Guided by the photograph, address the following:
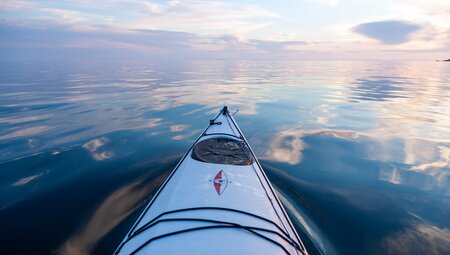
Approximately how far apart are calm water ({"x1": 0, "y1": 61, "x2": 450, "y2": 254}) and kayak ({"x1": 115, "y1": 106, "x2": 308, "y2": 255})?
1.26 m

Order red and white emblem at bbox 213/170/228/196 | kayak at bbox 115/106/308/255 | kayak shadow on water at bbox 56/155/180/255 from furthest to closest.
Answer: kayak shadow on water at bbox 56/155/180/255, red and white emblem at bbox 213/170/228/196, kayak at bbox 115/106/308/255

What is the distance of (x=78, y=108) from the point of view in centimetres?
1472

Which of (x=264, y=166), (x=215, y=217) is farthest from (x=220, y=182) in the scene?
(x=264, y=166)

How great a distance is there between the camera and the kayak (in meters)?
3.19

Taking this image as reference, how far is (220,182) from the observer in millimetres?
4719

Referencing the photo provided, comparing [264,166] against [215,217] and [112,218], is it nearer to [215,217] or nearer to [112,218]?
[215,217]

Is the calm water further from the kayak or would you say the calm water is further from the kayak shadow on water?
the kayak

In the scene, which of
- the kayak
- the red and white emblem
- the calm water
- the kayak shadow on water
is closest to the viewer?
the kayak

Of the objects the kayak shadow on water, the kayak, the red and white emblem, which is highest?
the red and white emblem

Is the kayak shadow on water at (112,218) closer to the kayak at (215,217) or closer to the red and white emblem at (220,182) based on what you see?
the kayak at (215,217)

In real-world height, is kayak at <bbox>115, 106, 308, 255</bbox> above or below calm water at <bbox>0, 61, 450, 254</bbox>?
above

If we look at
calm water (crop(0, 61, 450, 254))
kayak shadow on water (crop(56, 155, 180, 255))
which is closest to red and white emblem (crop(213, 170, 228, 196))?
calm water (crop(0, 61, 450, 254))

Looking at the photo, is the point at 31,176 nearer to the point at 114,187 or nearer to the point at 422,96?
the point at 114,187

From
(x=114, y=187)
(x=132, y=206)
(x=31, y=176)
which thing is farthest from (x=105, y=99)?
(x=132, y=206)
